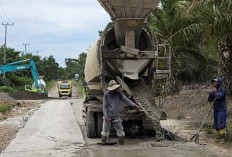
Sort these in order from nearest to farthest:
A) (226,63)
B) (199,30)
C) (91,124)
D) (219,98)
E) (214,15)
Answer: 1. (219,98)
2. (91,124)
3. (214,15)
4. (226,63)
5. (199,30)

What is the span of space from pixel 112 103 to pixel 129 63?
137 cm

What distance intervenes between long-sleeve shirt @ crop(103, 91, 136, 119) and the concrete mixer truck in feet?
1.55

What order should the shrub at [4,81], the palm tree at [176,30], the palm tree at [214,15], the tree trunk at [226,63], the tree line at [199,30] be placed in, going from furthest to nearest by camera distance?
the shrub at [4,81], the palm tree at [176,30], the tree trunk at [226,63], the tree line at [199,30], the palm tree at [214,15]

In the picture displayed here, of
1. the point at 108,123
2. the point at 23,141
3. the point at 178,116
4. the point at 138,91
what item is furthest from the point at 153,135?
the point at 178,116

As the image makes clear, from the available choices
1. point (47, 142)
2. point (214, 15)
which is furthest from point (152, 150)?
point (214, 15)

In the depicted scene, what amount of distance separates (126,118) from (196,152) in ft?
8.42

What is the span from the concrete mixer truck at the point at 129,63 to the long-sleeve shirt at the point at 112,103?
0.47m

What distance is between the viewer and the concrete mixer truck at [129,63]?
9925mm

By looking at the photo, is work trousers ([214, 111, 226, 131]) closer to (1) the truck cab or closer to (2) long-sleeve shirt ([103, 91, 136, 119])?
(2) long-sleeve shirt ([103, 91, 136, 119])

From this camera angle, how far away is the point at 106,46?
35.1 ft

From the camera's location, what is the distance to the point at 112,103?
9.59 m

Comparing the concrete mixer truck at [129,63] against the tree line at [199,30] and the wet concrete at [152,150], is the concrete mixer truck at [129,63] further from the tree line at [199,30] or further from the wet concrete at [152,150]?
the tree line at [199,30]

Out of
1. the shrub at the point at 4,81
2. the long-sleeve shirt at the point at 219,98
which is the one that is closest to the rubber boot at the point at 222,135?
the long-sleeve shirt at the point at 219,98

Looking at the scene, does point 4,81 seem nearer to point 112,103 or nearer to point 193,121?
point 193,121
